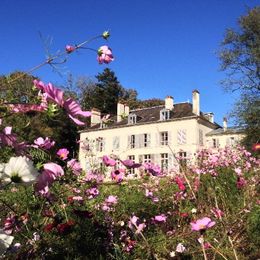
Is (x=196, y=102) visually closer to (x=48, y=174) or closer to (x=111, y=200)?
(x=111, y=200)

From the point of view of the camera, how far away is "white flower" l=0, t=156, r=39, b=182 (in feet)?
3.78

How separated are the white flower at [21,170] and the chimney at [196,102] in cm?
Result: 3476

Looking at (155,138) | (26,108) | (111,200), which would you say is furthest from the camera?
(155,138)

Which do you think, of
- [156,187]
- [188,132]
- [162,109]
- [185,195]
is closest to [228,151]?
[156,187]

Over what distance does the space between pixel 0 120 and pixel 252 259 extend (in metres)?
2.20

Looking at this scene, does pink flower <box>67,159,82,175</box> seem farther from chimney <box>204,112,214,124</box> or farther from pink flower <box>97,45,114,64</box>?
chimney <box>204,112,214,124</box>

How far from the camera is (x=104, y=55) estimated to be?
1.68 meters

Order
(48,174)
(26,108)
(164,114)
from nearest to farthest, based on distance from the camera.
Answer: (48,174) < (26,108) < (164,114)

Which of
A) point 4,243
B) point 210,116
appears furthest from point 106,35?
point 210,116

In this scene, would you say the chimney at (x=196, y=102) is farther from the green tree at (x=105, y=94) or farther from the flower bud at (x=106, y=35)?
the flower bud at (x=106, y=35)

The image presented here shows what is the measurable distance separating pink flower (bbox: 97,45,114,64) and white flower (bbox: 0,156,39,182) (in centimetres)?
64

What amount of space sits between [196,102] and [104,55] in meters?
35.3

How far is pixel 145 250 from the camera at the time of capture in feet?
8.11

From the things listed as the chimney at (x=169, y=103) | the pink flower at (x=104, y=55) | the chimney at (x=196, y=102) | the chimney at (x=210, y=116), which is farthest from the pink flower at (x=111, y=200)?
the chimney at (x=210, y=116)
